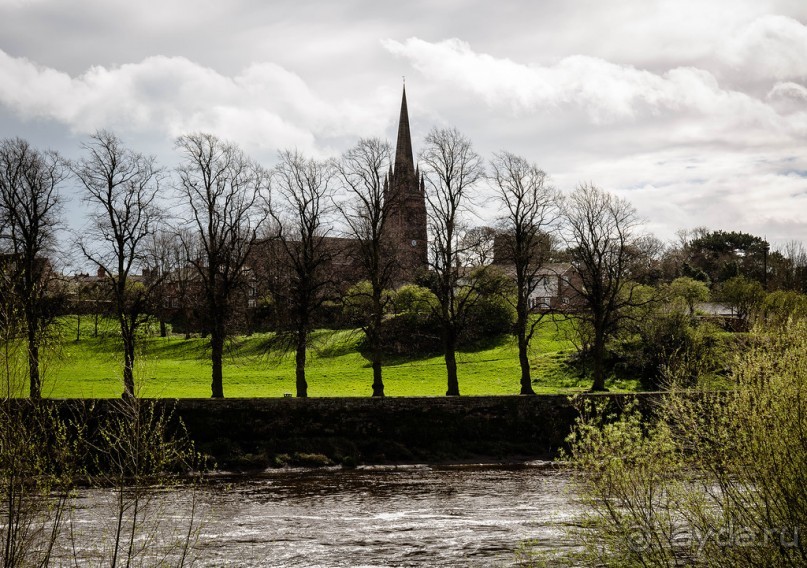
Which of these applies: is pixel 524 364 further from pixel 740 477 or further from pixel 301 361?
pixel 740 477

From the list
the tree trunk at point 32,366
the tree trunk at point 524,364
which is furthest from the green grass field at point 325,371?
the tree trunk at point 32,366

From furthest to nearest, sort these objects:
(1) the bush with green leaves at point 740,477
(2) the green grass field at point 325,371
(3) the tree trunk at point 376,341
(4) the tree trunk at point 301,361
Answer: (2) the green grass field at point 325,371
(3) the tree trunk at point 376,341
(4) the tree trunk at point 301,361
(1) the bush with green leaves at point 740,477

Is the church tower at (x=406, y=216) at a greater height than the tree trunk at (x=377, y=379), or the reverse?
the church tower at (x=406, y=216)

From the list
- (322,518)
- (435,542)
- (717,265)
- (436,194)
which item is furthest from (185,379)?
(717,265)

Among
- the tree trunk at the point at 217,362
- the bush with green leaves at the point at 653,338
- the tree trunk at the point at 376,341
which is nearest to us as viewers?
the tree trunk at the point at 217,362

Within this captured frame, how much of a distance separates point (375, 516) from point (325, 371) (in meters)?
30.6

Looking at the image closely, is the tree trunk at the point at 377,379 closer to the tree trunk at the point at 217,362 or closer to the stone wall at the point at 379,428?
the stone wall at the point at 379,428

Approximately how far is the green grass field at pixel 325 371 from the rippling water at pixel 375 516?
13.4 meters

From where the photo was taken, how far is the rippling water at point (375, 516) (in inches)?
712

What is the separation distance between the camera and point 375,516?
72.6ft

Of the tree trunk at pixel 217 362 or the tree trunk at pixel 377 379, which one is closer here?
the tree trunk at pixel 217 362

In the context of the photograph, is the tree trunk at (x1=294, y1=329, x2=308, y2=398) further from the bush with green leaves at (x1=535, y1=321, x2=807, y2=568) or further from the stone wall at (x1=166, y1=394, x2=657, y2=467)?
the bush with green leaves at (x1=535, y1=321, x2=807, y2=568)

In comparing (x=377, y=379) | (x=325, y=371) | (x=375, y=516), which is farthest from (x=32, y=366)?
(x=325, y=371)

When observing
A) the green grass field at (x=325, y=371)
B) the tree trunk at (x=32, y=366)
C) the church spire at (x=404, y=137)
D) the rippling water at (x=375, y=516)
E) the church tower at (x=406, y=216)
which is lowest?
the rippling water at (x=375, y=516)
